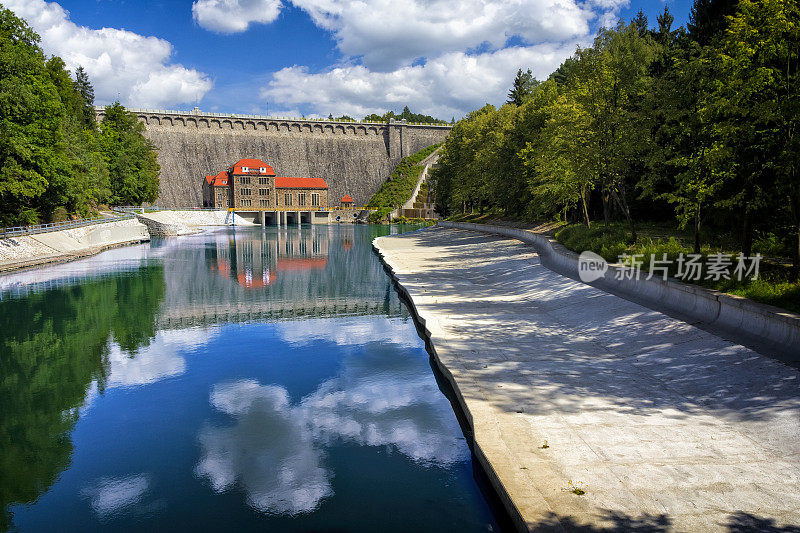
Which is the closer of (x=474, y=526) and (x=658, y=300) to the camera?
(x=474, y=526)

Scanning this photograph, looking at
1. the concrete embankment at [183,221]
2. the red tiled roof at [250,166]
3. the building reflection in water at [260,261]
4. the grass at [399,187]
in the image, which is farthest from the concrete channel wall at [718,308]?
the red tiled roof at [250,166]

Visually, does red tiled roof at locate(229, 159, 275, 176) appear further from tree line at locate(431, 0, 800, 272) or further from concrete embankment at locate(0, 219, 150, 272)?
tree line at locate(431, 0, 800, 272)

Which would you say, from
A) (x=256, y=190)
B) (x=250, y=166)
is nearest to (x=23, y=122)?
(x=256, y=190)

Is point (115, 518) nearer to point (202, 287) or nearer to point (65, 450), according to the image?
point (65, 450)

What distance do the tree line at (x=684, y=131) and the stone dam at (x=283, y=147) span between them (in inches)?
4061

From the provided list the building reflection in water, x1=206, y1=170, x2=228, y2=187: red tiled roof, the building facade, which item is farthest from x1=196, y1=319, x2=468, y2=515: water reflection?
x1=206, y1=170, x2=228, y2=187: red tiled roof

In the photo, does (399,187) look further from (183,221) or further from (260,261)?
(260,261)

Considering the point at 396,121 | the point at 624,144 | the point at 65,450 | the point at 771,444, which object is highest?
the point at 396,121

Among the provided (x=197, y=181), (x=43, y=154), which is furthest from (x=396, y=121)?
(x=43, y=154)

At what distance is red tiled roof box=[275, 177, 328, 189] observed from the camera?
137000 mm

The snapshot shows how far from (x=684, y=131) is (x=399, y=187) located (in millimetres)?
132523

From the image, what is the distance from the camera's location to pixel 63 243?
1901 inches

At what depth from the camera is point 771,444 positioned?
26.0 ft

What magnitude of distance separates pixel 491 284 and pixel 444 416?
15306mm
